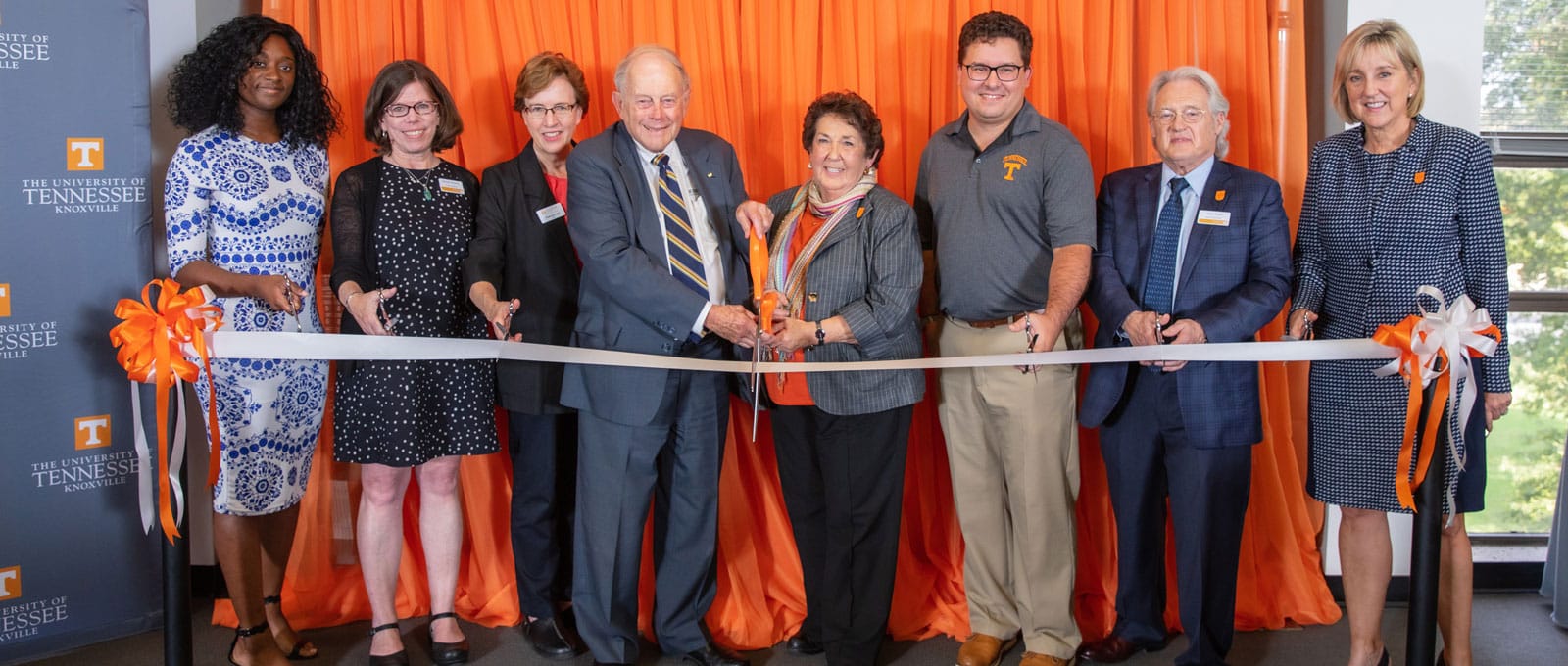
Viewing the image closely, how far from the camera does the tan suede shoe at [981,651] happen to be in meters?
3.11

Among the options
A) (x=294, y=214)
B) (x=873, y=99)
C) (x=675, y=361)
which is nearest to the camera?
(x=675, y=361)

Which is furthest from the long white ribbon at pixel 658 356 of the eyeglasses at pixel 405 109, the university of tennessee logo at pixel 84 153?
the university of tennessee logo at pixel 84 153

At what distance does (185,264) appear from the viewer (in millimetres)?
2885

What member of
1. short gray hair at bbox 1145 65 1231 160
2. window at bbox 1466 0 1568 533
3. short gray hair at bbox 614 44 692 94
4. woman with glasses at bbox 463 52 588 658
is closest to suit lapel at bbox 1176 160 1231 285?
short gray hair at bbox 1145 65 1231 160

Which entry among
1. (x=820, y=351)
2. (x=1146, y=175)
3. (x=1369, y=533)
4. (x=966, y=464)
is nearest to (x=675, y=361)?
(x=820, y=351)

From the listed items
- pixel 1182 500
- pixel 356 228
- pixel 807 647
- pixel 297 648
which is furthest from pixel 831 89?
pixel 297 648

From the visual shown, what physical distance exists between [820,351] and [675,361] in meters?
0.40

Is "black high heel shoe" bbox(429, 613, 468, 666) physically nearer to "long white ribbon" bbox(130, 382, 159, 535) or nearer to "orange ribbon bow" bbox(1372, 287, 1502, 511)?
"long white ribbon" bbox(130, 382, 159, 535)

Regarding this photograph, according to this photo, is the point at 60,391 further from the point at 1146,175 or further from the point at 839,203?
the point at 1146,175

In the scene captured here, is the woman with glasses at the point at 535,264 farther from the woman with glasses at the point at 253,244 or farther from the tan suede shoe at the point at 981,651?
the tan suede shoe at the point at 981,651

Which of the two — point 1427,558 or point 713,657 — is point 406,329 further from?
point 1427,558

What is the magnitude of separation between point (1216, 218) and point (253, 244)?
259 centimetres

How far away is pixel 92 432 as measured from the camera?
331 cm

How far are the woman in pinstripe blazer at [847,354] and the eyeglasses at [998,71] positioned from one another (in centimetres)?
30
